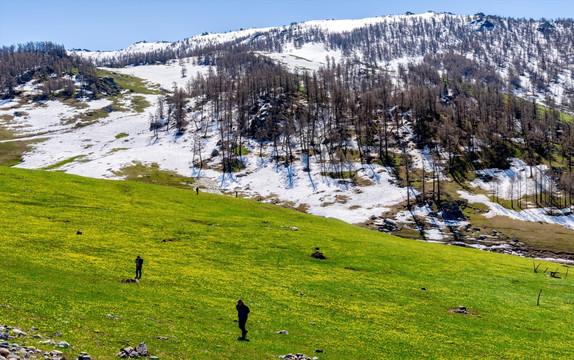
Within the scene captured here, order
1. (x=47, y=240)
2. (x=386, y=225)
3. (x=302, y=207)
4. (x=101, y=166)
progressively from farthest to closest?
(x=101, y=166)
(x=302, y=207)
(x=386, y=225)
(x=47, y=240)

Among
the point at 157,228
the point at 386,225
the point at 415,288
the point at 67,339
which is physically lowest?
the point at 386,225

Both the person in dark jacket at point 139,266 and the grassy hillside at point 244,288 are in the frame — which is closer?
the grassy hillside at point 244,288

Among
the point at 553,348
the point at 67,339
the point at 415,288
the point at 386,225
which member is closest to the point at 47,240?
the point at 67,339

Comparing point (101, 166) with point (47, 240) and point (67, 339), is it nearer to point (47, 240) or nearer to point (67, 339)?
point (47, 240)

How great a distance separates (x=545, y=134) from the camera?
196 m

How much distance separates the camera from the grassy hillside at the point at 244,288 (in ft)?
81.3

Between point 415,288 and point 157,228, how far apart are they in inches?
1687

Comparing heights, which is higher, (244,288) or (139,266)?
(139,266)

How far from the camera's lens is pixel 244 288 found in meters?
39.3

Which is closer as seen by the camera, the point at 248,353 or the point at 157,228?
the point at 248,353

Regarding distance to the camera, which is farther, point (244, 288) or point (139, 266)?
point (244, 288)

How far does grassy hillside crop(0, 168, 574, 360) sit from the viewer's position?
24766 millimetres

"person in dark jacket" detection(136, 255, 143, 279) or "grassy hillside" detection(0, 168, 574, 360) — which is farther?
"person in dark jacket" detection(136, 255, 143, 279)

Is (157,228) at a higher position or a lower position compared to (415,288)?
higher
